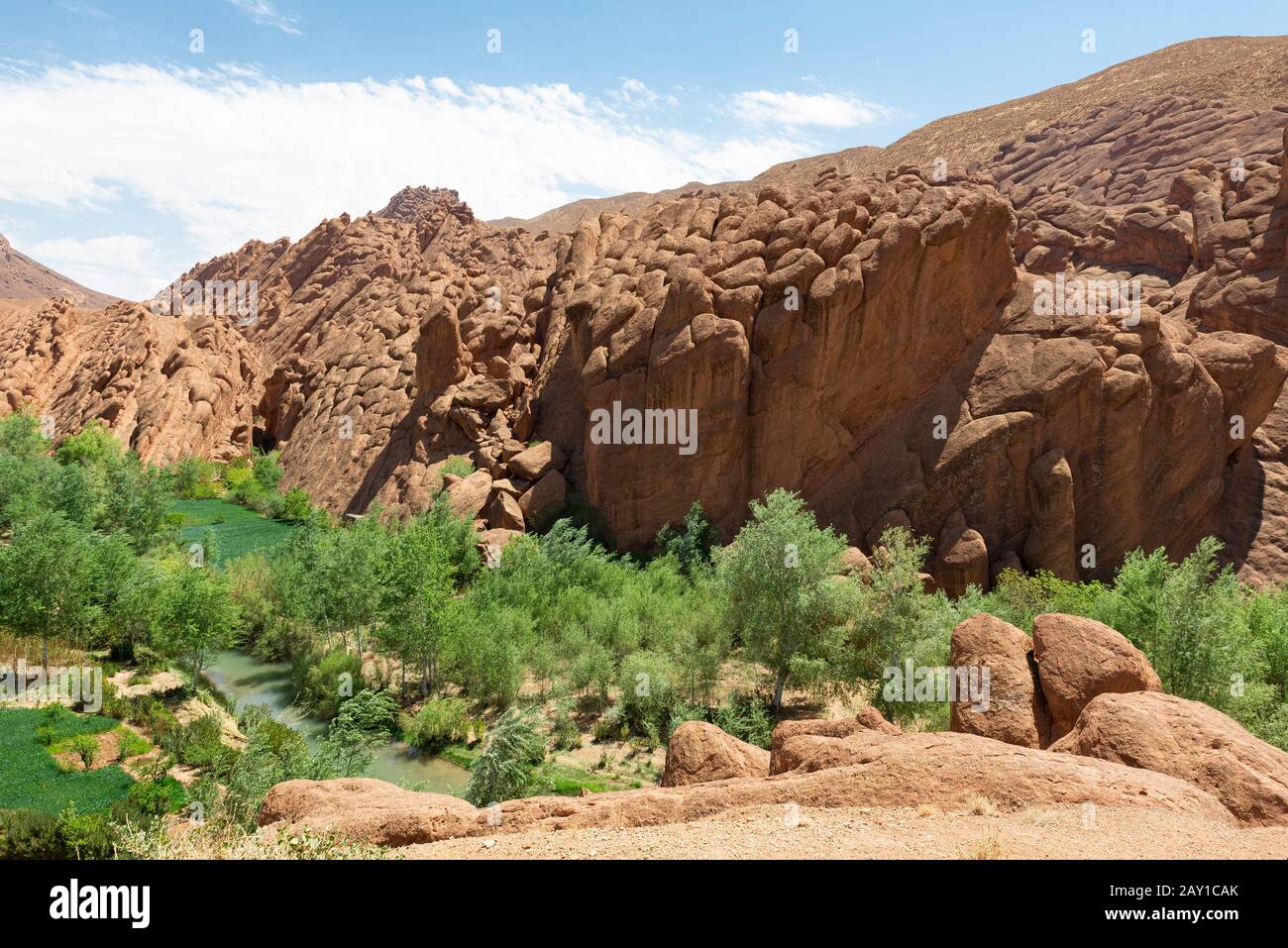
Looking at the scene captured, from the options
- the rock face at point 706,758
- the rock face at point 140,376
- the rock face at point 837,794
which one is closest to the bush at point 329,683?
the rock face at point 837,794

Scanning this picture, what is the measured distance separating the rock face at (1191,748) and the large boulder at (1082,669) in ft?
5.25

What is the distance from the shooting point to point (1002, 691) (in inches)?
496

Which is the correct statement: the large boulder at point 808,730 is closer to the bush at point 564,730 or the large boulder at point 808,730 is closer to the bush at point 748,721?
the bush at point 748,721

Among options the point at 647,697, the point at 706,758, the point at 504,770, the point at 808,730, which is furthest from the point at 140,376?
the point at 808,730

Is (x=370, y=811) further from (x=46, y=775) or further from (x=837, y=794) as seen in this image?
(x=46, y=775)

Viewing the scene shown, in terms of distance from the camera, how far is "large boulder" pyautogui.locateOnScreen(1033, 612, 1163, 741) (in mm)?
12328

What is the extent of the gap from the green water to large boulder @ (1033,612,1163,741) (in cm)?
1575

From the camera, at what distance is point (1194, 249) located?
153 ft

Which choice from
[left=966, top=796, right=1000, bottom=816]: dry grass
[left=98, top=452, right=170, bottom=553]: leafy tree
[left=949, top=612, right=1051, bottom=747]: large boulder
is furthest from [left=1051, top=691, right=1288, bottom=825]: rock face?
[left=98, top=452, right=170, bottom=553]: leafy tree

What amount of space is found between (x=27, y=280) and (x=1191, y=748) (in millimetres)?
234999

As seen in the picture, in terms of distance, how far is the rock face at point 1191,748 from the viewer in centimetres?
869

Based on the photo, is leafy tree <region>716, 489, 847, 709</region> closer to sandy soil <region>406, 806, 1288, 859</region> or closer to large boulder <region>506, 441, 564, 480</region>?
sandy soil <region>406, 806, 1288, 859</region>
